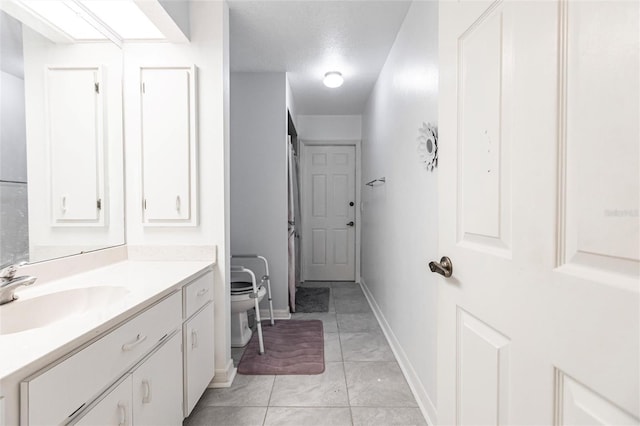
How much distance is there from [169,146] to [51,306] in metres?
1.04

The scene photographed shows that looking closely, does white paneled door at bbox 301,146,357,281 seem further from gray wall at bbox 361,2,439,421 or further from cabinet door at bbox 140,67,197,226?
cabinet door at bbox 140,67,197,226

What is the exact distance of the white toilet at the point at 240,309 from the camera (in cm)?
237

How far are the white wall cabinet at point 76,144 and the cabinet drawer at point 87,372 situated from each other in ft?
2.48

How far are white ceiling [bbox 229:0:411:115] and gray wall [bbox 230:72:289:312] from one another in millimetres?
205

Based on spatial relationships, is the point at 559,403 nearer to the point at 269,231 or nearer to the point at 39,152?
the point at 39,152

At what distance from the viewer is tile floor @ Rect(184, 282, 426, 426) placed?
162cm

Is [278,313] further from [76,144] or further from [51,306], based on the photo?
[76,144]

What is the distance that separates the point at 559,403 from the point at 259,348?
219 cm

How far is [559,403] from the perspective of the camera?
54cm

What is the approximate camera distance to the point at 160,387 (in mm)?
1252

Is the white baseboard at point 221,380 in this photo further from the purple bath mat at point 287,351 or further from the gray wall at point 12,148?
the gray wall at point 12,148

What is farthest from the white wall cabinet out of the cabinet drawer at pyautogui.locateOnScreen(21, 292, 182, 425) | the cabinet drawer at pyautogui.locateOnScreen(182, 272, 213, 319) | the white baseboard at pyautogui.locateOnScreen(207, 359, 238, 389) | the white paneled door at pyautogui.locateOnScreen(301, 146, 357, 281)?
the white paneled door at pyautogui.locateOnScreen(301, 146, 357, 281)

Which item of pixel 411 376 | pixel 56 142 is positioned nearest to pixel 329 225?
pixel 411 376

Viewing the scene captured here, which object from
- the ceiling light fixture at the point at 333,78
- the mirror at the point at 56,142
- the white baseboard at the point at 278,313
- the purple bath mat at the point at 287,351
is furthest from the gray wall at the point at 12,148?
the ceiling light fixture at the point at 333,78
